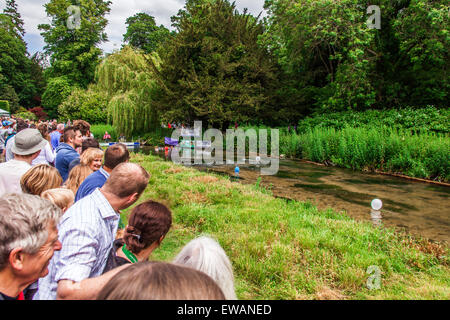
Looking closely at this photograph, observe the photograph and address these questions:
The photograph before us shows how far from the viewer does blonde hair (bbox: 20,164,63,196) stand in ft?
10.6

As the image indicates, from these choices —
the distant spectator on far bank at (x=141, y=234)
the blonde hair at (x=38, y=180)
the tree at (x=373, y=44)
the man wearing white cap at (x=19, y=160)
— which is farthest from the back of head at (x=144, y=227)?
the tree at (x=373, y=44)

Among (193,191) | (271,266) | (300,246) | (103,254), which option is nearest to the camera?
(103,254)

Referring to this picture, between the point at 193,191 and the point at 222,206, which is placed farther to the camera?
the point at 193,191

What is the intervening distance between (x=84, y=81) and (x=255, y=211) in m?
48.2

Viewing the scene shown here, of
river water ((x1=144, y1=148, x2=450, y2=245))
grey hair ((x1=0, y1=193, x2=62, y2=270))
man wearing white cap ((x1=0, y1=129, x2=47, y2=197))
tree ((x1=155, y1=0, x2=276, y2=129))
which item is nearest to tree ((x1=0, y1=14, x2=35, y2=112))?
tree ((x1=155, y1=0, x2=276, y2=129))

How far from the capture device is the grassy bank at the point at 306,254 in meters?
3.53

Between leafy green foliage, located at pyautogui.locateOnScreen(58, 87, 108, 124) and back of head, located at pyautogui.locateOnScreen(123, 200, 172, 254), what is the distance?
3386 cm

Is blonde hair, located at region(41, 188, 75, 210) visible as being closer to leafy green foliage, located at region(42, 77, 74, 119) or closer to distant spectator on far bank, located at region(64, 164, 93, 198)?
distant spectator on far bank, located at region(64, 164, 93, 198)

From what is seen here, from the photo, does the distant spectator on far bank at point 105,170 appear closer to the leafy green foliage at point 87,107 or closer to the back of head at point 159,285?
the back of head at point 159,285

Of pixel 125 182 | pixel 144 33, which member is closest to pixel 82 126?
pixel 125 182

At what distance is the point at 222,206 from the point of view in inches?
Result: 279

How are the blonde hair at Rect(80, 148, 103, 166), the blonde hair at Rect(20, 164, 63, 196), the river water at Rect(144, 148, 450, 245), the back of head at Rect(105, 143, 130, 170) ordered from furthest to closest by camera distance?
1. the river water at Rect(144, 148, 450, 245)
2. the blonde hair at Rect(80, 148, 103, 166)
3. the back of head at Rect(105, 143, 130, 170)
4. the blonde hair at Rect(20, 164, 63, 196)
